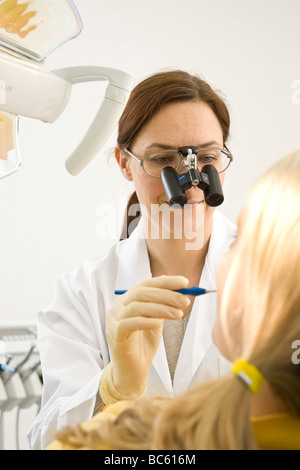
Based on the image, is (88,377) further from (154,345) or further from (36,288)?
(36,288)

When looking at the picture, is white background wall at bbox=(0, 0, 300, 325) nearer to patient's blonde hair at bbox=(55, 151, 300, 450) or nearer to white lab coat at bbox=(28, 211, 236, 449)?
white lab coat at bbox=(28, 211, 236, 449)

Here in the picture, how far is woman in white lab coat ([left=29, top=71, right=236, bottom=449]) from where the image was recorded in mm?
1121

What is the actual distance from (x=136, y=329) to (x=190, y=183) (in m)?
0.36

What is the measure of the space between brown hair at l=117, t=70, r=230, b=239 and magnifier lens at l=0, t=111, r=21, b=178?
2.02ft

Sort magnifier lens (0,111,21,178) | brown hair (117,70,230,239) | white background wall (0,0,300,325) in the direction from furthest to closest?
white background wall (0,0,300,325) → brown hair (117,70,230,239) → magnifier lens (0,111,21,178)

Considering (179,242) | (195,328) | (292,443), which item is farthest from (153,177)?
(292,443)

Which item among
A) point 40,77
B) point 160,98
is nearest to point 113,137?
point 160,98

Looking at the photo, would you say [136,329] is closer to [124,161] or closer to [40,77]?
[40,77]

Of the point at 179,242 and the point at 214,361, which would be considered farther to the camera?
the point at 179,242

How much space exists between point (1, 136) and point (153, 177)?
59 cm

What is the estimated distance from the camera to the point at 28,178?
2146 mm

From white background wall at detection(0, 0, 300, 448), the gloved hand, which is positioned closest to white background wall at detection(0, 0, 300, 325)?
white background wall at detection(0, 0, 300, 448)

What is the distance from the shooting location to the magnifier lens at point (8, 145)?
0.73 metres

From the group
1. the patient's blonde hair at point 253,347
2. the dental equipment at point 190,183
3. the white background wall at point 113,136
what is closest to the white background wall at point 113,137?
the white background wall at point 113,136
